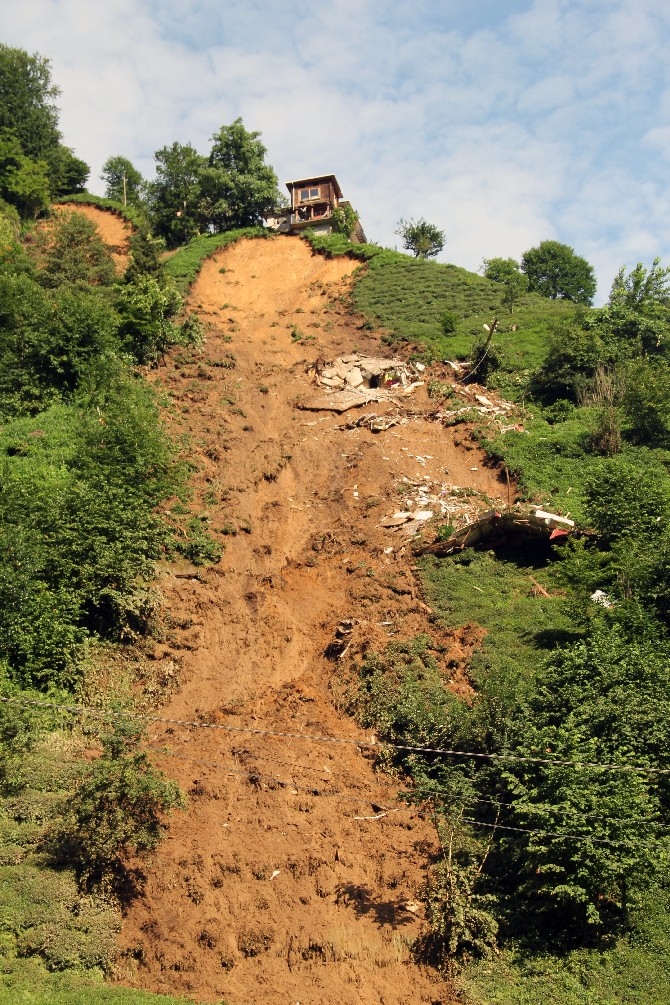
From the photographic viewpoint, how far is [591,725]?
1550 cm

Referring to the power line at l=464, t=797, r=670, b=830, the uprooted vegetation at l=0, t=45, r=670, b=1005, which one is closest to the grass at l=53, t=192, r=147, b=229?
the uprooted vegetation at l=0, t=45, r=670, b=1005

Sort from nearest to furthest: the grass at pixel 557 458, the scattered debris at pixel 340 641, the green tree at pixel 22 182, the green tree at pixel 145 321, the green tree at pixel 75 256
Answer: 1. the scattered debris at pixel 340 641
2. the grass at pixel 557 458
3. the green tree at pixel 145 321
4. the green tree at pixel 75 256
5. the green tree at pixel 22 182

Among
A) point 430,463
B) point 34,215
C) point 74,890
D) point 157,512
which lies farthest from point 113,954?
point 34,215

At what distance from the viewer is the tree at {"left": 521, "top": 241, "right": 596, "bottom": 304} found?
57.7m

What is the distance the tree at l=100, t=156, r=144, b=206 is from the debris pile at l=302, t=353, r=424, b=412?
2802 centimetres

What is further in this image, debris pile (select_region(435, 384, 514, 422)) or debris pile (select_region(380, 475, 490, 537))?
debris pile (select_region(435, 384, 514, 422))

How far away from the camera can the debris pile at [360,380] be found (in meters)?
32.4

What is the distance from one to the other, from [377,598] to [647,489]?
6797mm

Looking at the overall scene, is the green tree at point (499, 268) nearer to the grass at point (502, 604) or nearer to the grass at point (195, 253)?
the grass at point (195, 253)

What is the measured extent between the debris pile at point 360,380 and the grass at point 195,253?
9809mm

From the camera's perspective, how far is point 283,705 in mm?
19344

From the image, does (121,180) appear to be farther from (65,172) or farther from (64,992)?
(64,992)

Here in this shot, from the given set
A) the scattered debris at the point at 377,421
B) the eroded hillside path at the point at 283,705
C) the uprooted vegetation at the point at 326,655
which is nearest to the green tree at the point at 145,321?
the uprooted vegetation at the point at 326,655

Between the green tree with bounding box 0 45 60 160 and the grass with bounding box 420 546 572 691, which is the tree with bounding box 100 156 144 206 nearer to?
the green tree with bounding box 0 45 60 160
